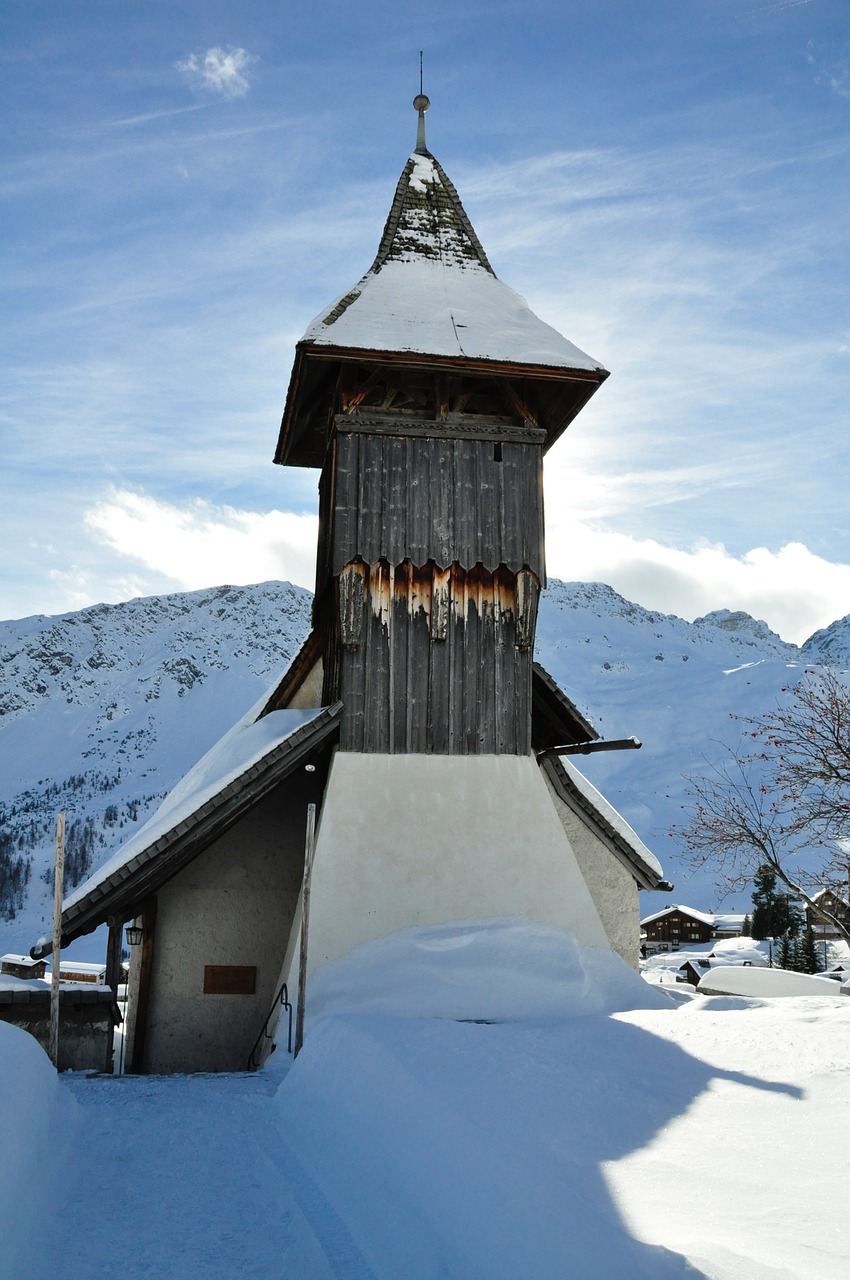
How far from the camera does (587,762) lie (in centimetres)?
12481

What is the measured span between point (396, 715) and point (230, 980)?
4.78m

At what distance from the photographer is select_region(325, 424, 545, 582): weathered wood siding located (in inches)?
488

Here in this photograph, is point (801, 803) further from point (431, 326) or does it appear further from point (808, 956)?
point (808, 956)

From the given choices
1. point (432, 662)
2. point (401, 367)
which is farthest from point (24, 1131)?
point (401, 367)

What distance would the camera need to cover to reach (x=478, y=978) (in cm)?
1055

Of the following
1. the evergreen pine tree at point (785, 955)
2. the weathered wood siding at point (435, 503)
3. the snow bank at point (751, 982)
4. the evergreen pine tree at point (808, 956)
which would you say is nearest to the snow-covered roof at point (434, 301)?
the weathered wood siding at point (435, 503)

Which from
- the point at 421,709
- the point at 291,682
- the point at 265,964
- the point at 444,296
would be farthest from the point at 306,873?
the point at 444,296

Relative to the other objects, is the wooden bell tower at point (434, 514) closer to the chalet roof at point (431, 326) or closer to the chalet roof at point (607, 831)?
the chalet roof at point (431, 326)

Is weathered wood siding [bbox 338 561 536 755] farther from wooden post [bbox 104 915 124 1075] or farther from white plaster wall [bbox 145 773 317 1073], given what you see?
wooden post [bbox 104 915 124 1075]

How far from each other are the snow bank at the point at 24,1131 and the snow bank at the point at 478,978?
2979 millimetres

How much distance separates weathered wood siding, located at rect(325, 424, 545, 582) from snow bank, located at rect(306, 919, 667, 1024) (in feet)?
14.4

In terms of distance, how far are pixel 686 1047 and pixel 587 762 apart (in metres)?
119

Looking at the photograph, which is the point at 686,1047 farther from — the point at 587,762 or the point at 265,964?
the point at 587,762

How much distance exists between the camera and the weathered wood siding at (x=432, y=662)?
40.4 ft
